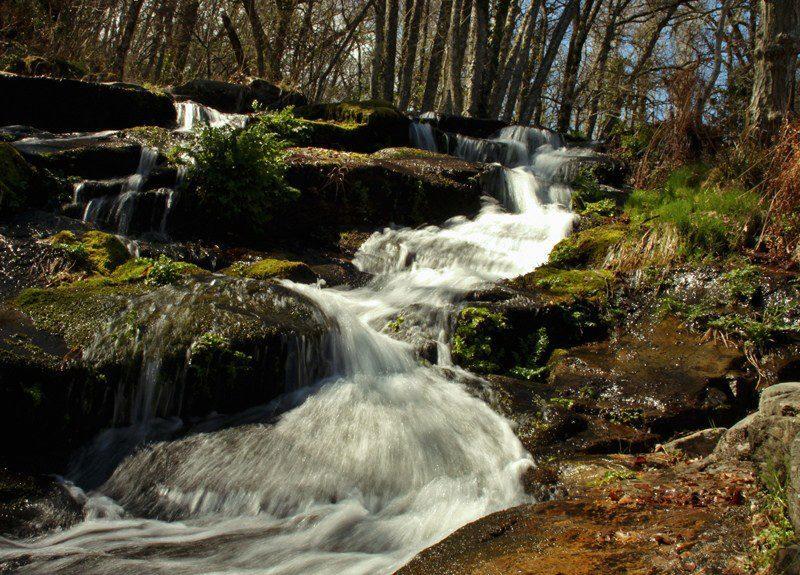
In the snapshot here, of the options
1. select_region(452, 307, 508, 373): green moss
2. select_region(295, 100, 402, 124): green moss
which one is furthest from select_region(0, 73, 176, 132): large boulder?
select_region(452, 307, 508, 373): green moss

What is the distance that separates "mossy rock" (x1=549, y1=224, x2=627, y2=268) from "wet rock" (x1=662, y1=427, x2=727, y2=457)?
10.6 feet

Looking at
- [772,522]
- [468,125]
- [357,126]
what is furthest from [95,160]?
[772,522]

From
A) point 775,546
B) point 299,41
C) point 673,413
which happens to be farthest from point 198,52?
point 775,546

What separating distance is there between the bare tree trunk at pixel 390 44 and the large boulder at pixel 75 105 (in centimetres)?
747

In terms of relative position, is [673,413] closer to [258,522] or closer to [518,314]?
[518,314]

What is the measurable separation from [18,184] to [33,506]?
4.92 m

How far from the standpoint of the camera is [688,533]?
2799mm

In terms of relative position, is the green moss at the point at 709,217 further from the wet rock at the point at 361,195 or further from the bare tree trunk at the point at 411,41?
the bare tree trunk at the point at 411,41

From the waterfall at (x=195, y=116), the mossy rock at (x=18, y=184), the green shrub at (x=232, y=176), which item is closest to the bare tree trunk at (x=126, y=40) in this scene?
the waterfall at (x=195, y=116)

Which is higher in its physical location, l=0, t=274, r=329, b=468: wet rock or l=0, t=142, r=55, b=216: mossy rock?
l=0, t=142, r=55, b=216: mossy rock

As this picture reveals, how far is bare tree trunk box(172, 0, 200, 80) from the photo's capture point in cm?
1689

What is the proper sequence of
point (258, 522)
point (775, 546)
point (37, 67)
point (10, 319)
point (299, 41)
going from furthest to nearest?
point (299, 41) → point (37, 67) → point (10, 319) → point (258, 522) → point (775, 546)

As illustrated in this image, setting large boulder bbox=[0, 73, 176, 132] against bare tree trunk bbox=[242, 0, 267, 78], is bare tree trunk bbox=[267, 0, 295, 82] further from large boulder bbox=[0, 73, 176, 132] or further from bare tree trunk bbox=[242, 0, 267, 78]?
large boulder bbox=[0, 73, 176, 132]

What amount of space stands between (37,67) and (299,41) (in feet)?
28.0
